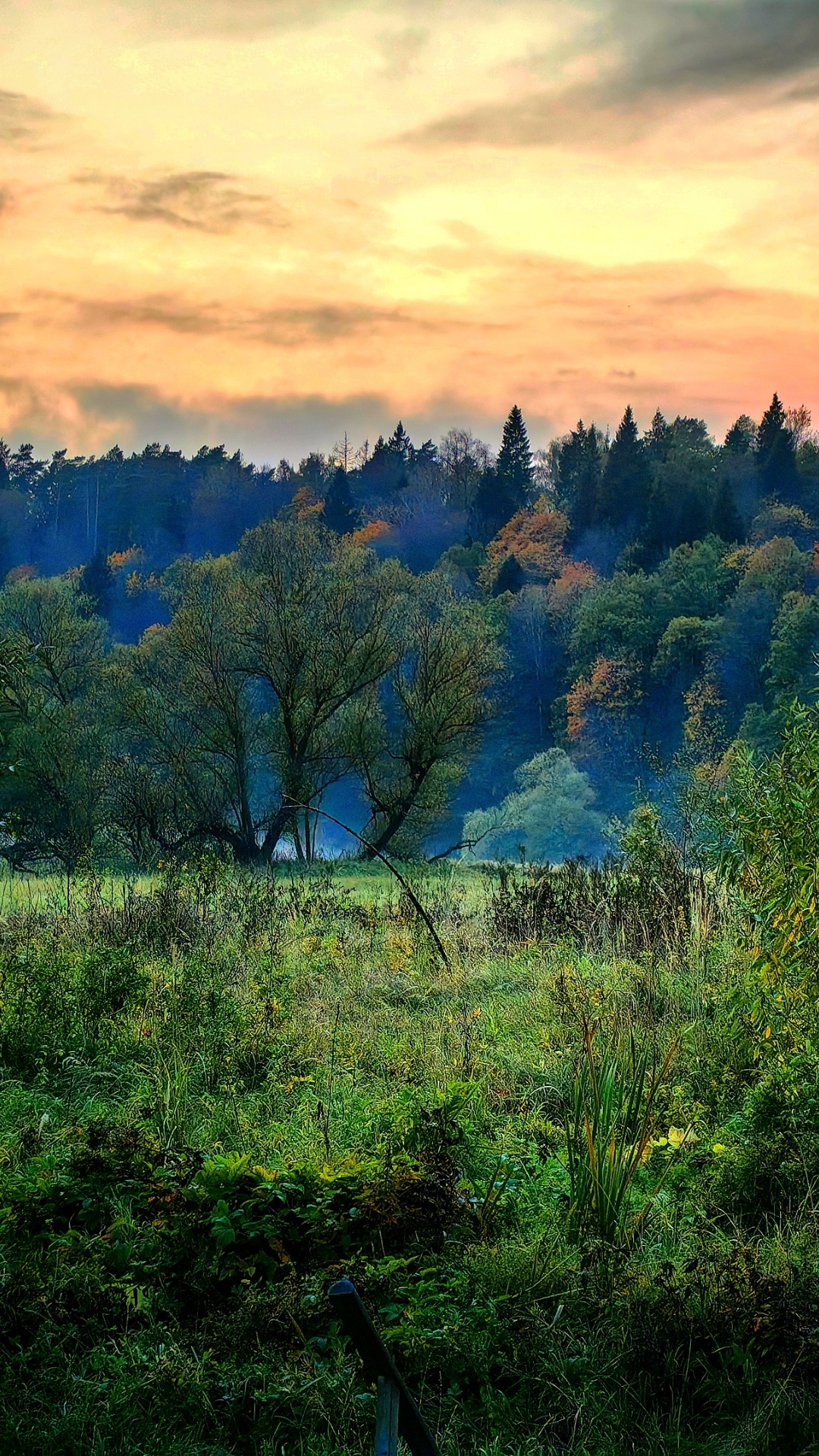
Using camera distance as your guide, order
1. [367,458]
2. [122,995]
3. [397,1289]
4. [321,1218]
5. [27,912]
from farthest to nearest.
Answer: [367,458] < [27,912] < [122,995] < [321,1218] < [397,1289]

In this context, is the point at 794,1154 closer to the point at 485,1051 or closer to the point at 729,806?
the point at 729,806

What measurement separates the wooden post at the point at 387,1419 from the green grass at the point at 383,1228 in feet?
5.76

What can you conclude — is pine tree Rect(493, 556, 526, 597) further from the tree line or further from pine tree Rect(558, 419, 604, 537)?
the tree line

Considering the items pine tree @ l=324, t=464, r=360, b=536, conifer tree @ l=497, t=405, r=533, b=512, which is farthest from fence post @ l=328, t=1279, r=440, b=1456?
conifer tree @ l=497, t=405, r=533, b=512

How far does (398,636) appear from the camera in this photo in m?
29.2

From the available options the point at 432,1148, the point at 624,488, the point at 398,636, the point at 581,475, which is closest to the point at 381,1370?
the point at 432,1148

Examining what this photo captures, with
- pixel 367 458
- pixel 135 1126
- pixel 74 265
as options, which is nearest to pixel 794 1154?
pixel 135 1126

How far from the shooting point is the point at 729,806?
595 centimetres

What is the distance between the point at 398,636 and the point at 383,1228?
25.2 m

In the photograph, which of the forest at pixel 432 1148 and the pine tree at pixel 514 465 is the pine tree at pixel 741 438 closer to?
the pine tree at pixel 514 465

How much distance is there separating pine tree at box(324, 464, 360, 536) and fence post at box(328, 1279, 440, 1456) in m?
65.9

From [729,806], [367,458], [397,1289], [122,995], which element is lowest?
[397,1289]

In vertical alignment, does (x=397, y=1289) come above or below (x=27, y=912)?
below

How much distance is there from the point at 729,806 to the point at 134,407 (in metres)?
38.3
